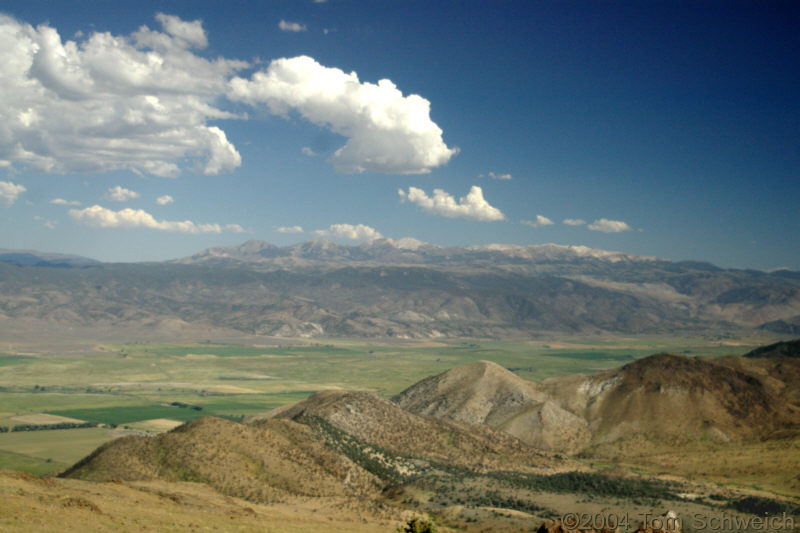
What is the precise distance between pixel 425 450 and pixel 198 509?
4829 cm

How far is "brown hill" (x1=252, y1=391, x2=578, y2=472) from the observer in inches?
3986

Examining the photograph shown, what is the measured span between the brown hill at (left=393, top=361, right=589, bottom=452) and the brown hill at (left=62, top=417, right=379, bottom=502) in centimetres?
5435

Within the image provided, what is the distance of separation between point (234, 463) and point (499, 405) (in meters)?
77.5

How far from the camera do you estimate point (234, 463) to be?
78312mm

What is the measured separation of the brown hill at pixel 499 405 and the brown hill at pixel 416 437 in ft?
55.2

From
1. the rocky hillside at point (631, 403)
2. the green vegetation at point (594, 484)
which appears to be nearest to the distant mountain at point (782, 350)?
the rocky hillside at point (631, 403)

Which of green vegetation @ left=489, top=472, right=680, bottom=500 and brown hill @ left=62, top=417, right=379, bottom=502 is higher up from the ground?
brown hill @ left=62, top=417, right=379, bottom=502

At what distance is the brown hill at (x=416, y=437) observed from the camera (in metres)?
101

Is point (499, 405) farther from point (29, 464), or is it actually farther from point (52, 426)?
point (52, 426)

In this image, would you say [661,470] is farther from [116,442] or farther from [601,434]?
[116,442]

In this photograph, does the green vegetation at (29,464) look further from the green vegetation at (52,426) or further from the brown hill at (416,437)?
the brown hill at (416,437)

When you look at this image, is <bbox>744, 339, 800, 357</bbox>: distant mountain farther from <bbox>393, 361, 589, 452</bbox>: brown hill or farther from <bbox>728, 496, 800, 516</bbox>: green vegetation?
<bbox>728, 496, 800, 516</bbox>: green vegetation

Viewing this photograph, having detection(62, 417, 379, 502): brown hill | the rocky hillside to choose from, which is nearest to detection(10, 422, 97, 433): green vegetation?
the rocky hillside

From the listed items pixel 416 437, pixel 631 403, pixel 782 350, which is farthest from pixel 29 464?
pixel 782 350
